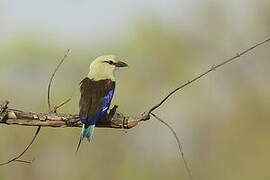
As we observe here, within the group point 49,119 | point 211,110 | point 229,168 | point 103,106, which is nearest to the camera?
point 49,119

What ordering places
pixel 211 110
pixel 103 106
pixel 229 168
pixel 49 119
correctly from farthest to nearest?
pixel 211 110, pixel 229 168, pixel 103 106, pixel 49 119

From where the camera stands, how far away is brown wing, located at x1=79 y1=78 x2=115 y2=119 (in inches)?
182

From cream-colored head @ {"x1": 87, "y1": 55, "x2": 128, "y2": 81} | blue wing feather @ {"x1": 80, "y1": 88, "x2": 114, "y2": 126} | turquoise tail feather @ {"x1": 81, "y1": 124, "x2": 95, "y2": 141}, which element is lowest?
turquoise tail feather @ {"x1": 81, "y1": 124, "x2": 95, "y2": 141}

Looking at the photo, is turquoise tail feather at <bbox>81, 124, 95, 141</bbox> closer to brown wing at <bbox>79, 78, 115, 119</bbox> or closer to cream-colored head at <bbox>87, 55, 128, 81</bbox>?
brown wing at <bbox>79, 78, 115, 119</bbox>

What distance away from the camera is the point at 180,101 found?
55.1 feet

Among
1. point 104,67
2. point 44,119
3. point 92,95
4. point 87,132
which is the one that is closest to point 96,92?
point 92,95

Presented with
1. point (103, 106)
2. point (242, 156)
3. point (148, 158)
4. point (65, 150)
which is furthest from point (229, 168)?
point (103, 106)

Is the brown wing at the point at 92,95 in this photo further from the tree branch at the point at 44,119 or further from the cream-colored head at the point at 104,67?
the tree branch at the point at 44,119

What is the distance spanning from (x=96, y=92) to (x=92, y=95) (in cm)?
5

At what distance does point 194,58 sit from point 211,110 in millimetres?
950

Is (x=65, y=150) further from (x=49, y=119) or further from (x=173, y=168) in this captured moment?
(x=49, y=119)

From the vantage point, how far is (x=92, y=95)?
4852mm

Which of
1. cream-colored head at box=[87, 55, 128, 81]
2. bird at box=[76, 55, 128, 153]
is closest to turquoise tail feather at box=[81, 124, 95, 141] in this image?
bird at box=[76, 55, 128, 153]

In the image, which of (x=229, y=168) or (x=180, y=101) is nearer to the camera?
(x=229, y=168)
